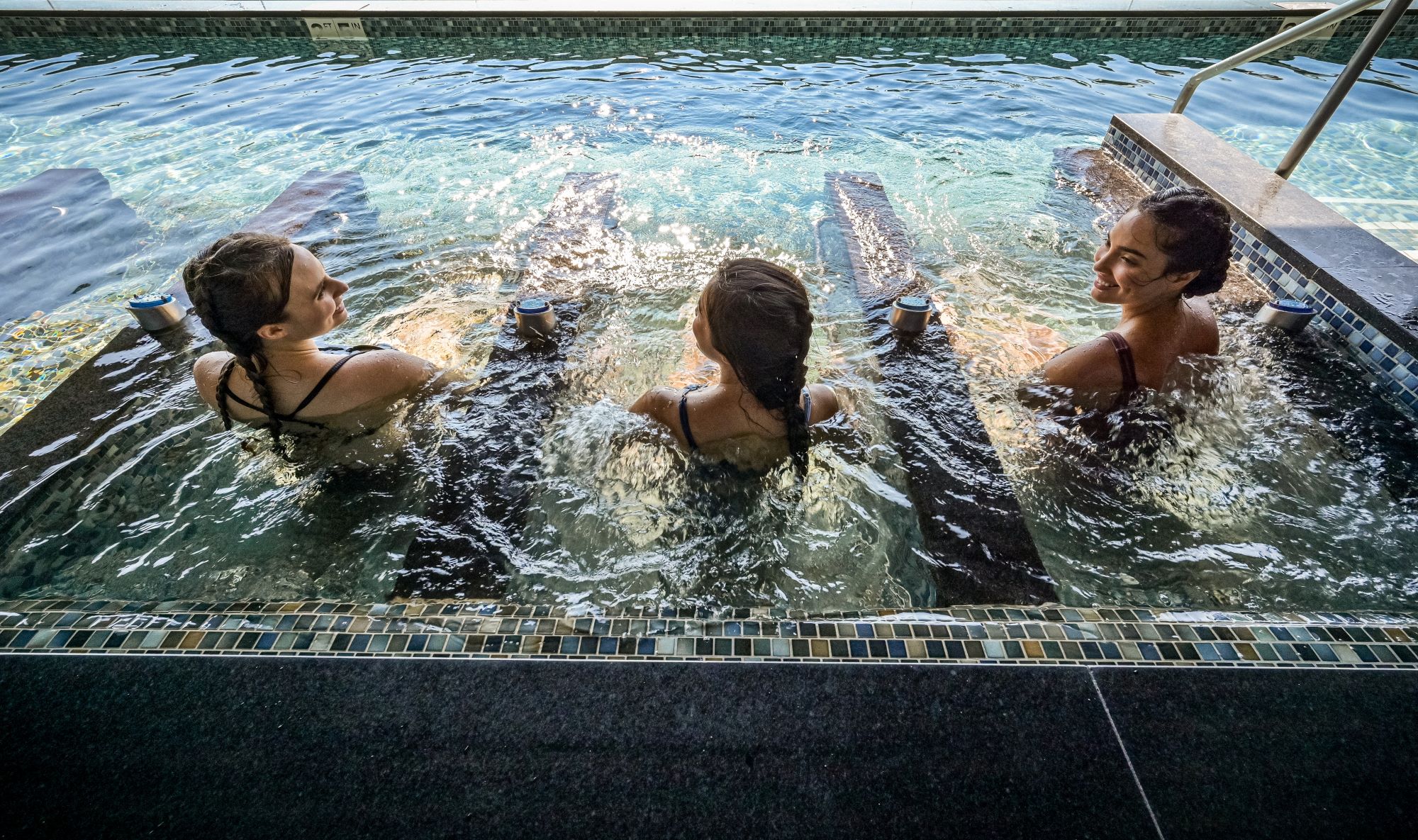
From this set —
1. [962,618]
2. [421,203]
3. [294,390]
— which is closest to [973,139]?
[421,203]

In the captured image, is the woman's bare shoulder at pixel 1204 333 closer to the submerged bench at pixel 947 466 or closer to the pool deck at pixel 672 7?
the submerged bench at pixel 947 466

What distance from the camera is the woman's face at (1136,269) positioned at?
2.62m

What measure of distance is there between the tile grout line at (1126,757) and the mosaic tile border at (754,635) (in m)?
0.09

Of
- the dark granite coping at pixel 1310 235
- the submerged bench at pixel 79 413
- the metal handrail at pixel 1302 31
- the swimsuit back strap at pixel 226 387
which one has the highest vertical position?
the metal handrail at pixel 1302 31

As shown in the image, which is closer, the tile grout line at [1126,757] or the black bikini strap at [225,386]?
the tile grout line at [1126,757]

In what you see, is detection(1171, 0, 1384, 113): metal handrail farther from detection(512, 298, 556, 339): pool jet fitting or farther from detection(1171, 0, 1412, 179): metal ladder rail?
detection(512, 298, 556, 339): pool jet fitting

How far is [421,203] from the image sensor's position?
5.55 m

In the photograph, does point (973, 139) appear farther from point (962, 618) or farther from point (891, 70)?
point (962, 618)

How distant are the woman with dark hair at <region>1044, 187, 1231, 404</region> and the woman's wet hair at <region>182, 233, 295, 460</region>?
11.2ft

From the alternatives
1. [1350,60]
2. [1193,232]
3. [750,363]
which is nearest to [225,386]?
[750,363]

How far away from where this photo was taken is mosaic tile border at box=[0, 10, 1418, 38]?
32.8ft

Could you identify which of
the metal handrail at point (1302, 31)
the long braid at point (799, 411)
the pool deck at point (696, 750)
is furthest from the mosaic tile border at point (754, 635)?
the metal handrail at point (1302, 31)

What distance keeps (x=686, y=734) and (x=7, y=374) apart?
4.50 m

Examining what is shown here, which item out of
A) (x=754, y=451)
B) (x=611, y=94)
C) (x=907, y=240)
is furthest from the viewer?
(x=611, y=94)
